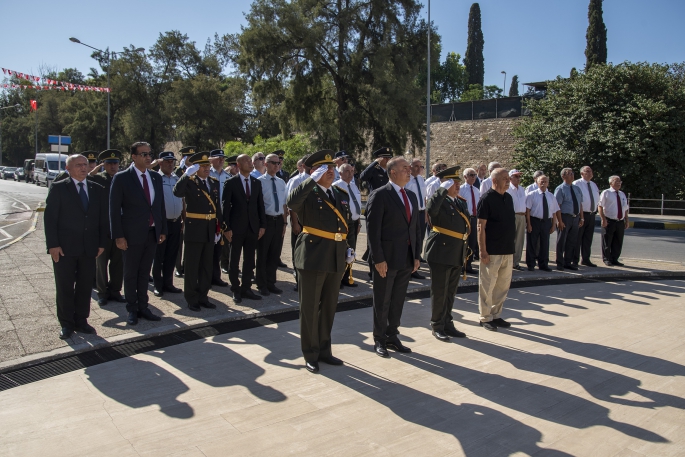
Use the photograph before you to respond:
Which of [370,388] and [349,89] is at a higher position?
[349,89]

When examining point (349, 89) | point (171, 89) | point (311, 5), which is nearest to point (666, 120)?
point (349, 89)

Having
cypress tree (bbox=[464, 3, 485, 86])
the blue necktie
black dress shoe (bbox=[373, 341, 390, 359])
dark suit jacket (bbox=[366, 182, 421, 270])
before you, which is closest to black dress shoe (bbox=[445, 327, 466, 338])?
black dress shoe (bbox=[373, 341, 390, 359])

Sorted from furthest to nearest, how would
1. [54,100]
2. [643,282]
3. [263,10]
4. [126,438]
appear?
[54,100]
[263,10]
[643,282]
[126,438]

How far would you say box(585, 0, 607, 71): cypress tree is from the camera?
3994 cm

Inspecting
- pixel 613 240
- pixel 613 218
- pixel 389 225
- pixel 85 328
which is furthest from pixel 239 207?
pixel 613 240

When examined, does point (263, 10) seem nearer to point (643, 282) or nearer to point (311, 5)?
point (311, 5)

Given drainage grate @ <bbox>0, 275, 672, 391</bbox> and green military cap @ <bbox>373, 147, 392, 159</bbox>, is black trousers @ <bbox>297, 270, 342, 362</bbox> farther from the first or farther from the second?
green military cap @ <bbox>373, 147, 392, 159</bbox>

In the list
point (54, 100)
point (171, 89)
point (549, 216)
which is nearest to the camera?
point (549, 216)

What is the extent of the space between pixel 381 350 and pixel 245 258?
290 centimetres

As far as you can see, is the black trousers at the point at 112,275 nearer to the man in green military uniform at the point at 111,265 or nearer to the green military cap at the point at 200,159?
the man in green military uniform at the point at 111,265

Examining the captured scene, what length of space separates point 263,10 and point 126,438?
26309mm

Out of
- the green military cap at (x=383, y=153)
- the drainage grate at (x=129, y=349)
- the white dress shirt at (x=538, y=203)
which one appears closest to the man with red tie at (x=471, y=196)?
the white dress shirt at (x=538, y=203)

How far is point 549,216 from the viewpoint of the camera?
1043 centimetres

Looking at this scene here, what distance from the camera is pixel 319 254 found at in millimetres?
5188
